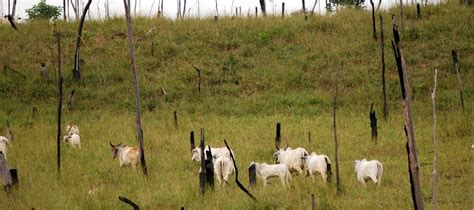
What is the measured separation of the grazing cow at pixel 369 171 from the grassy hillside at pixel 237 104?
153 mm

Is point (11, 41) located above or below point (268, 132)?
above

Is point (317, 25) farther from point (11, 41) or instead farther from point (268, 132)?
point (11, 41)

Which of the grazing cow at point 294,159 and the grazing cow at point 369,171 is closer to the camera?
the grazing cow at point 369,171

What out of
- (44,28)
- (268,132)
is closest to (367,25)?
(268,132)

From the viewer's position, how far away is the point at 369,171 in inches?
298

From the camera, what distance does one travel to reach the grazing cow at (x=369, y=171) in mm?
7535

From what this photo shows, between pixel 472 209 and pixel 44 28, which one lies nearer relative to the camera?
pixel 472 209

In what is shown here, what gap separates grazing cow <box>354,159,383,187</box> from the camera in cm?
754

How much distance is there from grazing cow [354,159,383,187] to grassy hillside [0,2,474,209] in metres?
0.15

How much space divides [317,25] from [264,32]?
1983 millimetres

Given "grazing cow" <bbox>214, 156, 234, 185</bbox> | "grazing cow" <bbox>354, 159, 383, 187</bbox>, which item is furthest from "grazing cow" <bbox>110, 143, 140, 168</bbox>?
"grazing cow" <bbox>354, 159, 383, 187</bbox>

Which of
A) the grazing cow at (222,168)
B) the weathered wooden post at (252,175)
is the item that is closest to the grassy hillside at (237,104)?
the weathered wooden post at (252,175)

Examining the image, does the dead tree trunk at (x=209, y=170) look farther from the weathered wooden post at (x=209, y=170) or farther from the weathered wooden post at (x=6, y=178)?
the weathered wooden post at (x=6, y=178)

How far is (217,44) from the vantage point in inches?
828
